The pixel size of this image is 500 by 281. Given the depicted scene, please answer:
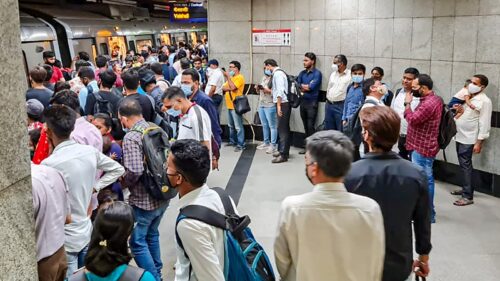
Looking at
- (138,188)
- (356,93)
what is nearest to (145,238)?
(138,188)

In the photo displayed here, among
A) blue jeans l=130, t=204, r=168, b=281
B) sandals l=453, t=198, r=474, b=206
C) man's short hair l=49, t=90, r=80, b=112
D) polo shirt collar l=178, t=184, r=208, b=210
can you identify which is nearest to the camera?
polo shirt collar l=178, t=184, r=208, b=210

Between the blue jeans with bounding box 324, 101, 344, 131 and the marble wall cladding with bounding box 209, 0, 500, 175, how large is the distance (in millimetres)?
682

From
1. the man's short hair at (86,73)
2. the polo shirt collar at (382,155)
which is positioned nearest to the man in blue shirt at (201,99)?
the man's short hair at (86,73)

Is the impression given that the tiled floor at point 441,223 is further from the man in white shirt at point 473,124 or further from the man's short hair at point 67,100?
the man's short hair at point 67,100

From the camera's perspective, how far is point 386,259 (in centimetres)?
253

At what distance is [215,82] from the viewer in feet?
26.9

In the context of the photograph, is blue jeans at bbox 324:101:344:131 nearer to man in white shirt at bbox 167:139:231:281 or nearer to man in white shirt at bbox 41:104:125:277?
man in white shirt at bbox 41:104:125:277

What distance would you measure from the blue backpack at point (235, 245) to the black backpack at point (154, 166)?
1.34m

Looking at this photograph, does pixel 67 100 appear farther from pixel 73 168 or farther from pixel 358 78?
pixel 358 78

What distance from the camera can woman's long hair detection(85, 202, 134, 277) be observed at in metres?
1.99

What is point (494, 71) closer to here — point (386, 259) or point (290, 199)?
point (386, 259)

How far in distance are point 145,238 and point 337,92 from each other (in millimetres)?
4314

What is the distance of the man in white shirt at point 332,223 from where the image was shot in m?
2.00

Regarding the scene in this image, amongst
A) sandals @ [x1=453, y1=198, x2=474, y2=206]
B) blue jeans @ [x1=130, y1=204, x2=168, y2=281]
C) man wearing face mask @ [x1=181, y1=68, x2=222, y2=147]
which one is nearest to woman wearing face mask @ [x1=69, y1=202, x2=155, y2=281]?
blue jeans @ [x1=130, y1=204, x2=168, y2=281]
